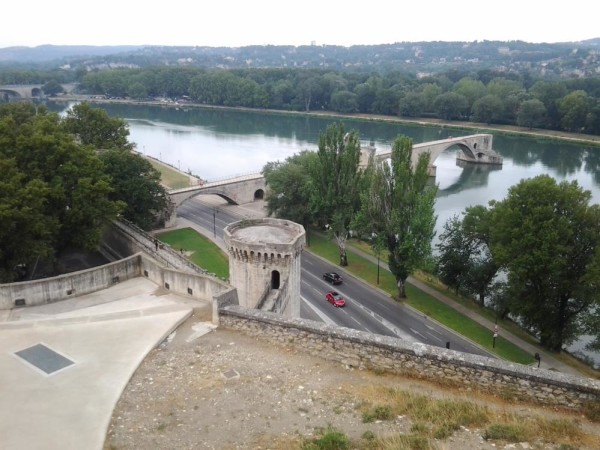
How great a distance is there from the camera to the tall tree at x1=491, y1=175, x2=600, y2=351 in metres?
29.9

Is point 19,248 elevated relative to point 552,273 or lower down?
elevated

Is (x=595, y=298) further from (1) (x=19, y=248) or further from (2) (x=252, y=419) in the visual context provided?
(1) (x=19, y=248)

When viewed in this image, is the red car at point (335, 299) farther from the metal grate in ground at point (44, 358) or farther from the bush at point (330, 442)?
the bush at point (330, 442)

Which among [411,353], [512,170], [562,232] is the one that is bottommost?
[512,170]

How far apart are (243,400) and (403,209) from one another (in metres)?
24.2

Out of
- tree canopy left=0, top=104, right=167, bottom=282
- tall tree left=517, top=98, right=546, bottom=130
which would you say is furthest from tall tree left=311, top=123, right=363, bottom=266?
tall tree left=517, top=98, right=546, bottom=130

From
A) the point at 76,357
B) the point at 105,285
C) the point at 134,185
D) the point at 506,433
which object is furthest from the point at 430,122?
the point at 506,433

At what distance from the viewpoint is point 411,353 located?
1352 cm

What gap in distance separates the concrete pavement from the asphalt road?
15.1 meters

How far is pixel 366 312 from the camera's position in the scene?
1371 inches

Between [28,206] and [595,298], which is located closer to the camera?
[28,206]

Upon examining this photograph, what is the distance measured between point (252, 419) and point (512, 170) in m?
86.2

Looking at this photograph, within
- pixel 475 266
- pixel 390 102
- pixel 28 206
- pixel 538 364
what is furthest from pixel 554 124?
pixel 28 206

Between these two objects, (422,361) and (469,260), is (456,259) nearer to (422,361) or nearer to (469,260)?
(469,260)
